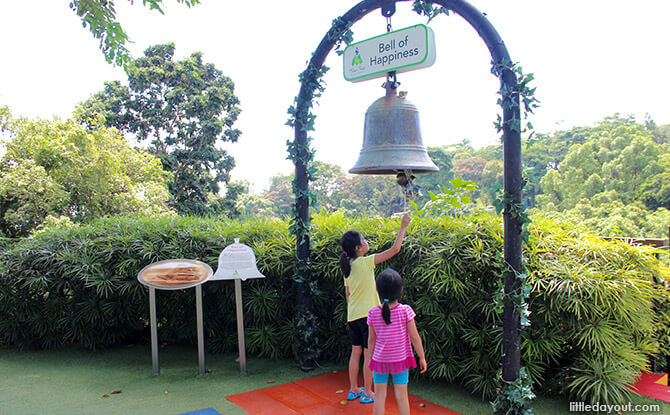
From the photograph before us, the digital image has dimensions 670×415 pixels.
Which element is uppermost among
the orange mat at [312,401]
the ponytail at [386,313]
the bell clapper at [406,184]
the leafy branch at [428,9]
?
the leafy branch at [428,9]

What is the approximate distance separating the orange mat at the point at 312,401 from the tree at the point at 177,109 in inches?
788

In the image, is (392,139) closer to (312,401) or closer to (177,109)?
(312,401)

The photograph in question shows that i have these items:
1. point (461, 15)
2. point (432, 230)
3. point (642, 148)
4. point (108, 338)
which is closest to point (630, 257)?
point (432, 230)

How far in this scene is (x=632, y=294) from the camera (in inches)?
141

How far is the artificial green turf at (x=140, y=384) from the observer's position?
382 cm

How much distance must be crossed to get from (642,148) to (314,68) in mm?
31287

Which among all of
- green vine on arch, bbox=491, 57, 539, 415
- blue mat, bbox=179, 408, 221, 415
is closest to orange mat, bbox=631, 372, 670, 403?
green vine on arch, bbox=491, 57, 539, 415

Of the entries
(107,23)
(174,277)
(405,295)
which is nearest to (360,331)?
(405,295)

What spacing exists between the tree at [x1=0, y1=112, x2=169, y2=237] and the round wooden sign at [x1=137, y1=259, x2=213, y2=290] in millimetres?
8991

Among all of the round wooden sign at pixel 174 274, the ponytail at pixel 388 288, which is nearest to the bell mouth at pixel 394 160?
the ponytail at pixel 388 288

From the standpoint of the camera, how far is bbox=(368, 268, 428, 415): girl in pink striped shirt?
2967 mm

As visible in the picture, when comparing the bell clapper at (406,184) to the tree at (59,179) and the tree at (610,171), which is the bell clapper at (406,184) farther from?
the tree at (610,171)

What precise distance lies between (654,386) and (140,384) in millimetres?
4677

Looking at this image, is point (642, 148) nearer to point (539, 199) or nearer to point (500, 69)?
point (539, 199)
